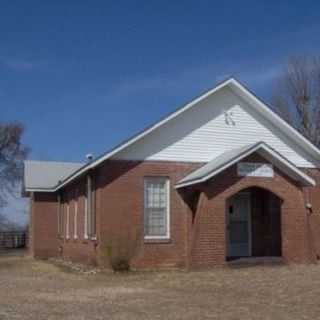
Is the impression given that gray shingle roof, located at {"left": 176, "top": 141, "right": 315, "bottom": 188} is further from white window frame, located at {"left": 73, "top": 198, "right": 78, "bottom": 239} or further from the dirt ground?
white window frame, located at {"left": 73, "top": 198, "right": 78, "bottom": 239}

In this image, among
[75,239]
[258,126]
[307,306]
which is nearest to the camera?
[307,306]

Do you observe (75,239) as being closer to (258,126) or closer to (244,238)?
(244,238)

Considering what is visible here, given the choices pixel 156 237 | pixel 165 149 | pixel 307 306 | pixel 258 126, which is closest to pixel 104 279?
pixel 156 237

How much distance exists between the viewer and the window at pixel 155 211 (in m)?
22.4

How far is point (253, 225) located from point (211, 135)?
3810 mm

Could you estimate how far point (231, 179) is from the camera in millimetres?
20953

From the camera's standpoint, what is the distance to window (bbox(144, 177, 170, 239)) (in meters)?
22.4

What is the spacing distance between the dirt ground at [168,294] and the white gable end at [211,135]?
4.42 m

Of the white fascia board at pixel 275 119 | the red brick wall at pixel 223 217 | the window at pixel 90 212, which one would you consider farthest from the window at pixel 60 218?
the white fascia board at pixel 275 119

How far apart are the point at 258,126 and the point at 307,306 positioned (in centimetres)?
1283

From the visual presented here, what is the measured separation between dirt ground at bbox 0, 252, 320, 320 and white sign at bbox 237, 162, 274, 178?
9.98 ft

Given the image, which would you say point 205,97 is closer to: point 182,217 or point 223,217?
point 182,217

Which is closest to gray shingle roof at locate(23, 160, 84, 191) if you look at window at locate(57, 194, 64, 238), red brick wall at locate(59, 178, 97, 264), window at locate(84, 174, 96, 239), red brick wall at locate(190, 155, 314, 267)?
window at locate(57, 194, 64, 238)

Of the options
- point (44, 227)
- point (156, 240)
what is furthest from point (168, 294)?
point (44, 227)
